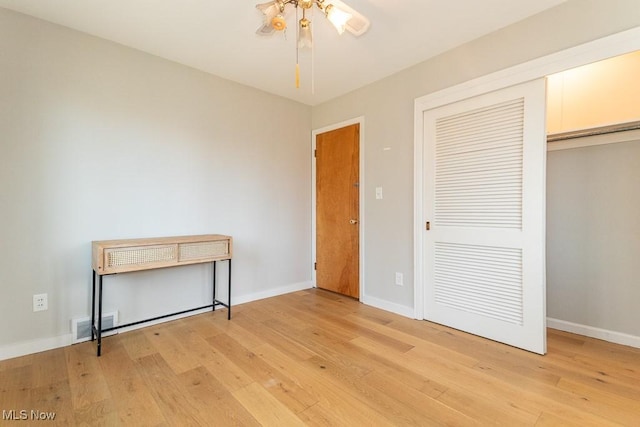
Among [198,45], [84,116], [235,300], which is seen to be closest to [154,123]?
[84,116]

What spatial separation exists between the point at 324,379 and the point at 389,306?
1401 mm

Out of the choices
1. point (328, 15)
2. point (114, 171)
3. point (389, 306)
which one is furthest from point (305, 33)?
point (389, 306)

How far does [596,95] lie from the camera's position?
2.42 metres

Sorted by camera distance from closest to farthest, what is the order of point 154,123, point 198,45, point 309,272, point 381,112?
1. point 198,45
2. point 154,123
3. point 381,112
4. point 309,272

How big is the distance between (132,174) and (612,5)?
11.9 ft

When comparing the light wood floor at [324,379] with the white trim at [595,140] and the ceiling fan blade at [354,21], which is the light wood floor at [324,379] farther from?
the ceiling fan blade at [354,21]

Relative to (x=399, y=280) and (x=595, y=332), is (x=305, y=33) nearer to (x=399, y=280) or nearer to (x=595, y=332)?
(x=399, y=280)

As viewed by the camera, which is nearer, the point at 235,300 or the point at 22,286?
the point at 22,286

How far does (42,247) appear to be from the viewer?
216cm

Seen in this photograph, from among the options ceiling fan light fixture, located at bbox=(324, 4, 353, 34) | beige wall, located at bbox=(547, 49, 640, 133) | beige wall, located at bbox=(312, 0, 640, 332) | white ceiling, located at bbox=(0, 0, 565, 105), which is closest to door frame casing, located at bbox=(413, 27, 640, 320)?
beige wall, located at bbox=(312, 0, 640, 332)

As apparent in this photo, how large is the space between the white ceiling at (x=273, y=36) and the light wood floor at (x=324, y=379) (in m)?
2.43

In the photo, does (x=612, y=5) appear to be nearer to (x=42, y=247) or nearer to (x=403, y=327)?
(x=403, y=327)

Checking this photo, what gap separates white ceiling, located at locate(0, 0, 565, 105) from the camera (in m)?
2.00

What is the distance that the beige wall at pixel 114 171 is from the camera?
6.82 feet
